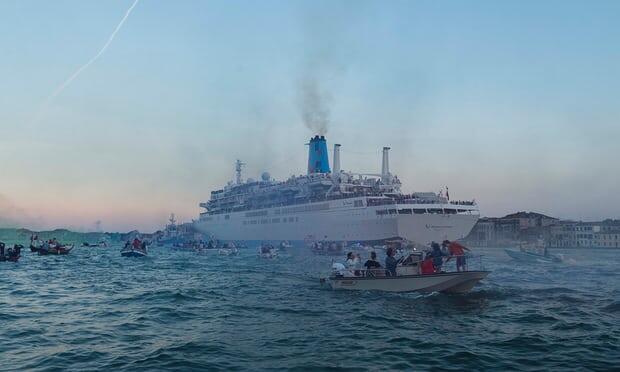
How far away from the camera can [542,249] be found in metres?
46.0

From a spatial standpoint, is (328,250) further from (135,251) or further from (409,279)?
(409,279)

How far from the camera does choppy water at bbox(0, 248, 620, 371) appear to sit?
1047 cm

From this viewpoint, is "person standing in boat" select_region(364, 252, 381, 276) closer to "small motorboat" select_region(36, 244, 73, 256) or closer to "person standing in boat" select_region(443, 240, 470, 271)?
"person standing in boat" select_region(443, 240, 470, 271)

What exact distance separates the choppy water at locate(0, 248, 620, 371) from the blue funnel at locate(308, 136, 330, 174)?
70272 mm

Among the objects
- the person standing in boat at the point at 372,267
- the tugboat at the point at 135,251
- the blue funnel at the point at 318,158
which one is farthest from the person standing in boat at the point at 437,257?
the blue funnel at the point at 318,158

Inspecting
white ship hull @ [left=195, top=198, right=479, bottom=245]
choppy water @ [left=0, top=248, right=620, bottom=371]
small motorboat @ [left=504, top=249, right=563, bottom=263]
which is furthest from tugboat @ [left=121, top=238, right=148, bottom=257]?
small motorboat @ [left=504, top=249, right=563, bottom=263]

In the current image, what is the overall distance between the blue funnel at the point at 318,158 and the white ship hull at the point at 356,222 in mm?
12008

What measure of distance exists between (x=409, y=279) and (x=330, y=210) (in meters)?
55.9

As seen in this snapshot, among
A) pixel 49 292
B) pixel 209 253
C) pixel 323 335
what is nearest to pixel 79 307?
pixel 49 292

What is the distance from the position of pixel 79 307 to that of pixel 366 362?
12325mm

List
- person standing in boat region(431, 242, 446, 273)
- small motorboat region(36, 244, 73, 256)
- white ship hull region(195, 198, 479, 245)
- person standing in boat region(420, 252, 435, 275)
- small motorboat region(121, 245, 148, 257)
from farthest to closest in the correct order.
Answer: white ship hull region(195, 198, 479, 245)
small motorboat region(36, 244, 73, 256)
small motorboat region(121, 245, 148, 257)
person standing in boat region(431, 242, 446, 273)
person standing in boat region(420, 252, 435, 275)

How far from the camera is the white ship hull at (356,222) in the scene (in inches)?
2552

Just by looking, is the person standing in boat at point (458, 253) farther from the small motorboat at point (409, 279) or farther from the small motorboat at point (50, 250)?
the small motorboat at point (50, 250)

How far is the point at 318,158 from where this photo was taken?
307 feet
